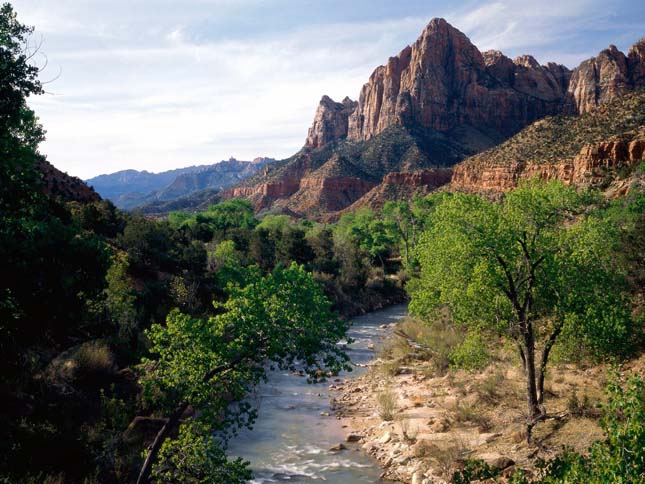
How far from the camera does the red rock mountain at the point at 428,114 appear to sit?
131 m

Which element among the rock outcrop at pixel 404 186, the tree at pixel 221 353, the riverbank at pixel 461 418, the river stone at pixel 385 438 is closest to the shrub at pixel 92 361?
the tree at pixel 221 353

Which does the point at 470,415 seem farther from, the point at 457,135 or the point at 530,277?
the point at 457,135

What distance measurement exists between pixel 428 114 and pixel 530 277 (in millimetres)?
157688

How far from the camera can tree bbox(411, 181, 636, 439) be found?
14570 millimetres

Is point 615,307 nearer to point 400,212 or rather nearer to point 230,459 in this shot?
point 230,459

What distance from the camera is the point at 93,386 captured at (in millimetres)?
17547

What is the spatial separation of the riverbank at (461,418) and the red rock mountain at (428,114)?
91.9m

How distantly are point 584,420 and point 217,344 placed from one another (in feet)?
36.4

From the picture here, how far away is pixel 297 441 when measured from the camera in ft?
59.8

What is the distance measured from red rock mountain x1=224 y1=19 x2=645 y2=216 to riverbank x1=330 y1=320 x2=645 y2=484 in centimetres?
9186

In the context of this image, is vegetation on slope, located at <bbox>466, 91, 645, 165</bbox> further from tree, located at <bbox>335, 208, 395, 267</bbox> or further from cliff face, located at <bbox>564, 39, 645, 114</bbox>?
cliff face, located at <bbox>564, 39, 645, 114</bbox>

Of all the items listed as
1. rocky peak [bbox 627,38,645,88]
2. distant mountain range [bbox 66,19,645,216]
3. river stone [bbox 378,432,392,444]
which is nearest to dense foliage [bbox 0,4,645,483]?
river stone [bbox 378,432,392,444]

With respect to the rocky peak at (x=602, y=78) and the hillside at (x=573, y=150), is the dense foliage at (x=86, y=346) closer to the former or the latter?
the hillside at (x=573, y=150)

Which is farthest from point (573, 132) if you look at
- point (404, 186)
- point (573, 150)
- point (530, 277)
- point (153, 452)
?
point (153, 452)
